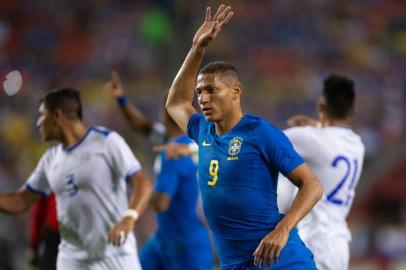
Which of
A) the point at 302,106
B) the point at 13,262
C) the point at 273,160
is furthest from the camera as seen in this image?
the point at 302,106

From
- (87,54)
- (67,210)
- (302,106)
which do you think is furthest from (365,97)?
(67,210)

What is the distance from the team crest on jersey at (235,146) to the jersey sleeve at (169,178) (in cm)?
277

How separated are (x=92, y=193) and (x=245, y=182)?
1.94m

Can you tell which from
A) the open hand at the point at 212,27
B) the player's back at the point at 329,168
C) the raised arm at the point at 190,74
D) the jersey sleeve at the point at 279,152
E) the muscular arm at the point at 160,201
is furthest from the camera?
the muscular arm at the point at 160,201

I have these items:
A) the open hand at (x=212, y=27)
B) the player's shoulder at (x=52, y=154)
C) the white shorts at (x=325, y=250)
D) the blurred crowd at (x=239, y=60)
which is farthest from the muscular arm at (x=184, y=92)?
the blurred crowd at (x=239, y=60)

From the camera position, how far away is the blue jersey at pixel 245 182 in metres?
4.69

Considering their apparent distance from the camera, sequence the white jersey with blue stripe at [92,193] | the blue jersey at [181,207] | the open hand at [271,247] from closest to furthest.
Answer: the open hand at [271,247], the white jersey with blue stripe at [92,193], the blue jersey at [181,207]

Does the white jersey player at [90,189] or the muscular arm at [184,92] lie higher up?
the muscular arm at [184,92]

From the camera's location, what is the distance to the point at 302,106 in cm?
1723

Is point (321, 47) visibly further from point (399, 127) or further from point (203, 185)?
point (203, 185)

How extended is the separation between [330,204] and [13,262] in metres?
6.59

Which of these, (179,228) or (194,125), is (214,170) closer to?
(194,125)

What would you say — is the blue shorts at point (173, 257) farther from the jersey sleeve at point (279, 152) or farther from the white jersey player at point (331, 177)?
the jersey sleeve at point (279, 152)

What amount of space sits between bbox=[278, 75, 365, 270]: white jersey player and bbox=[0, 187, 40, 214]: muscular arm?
7.20 feet
